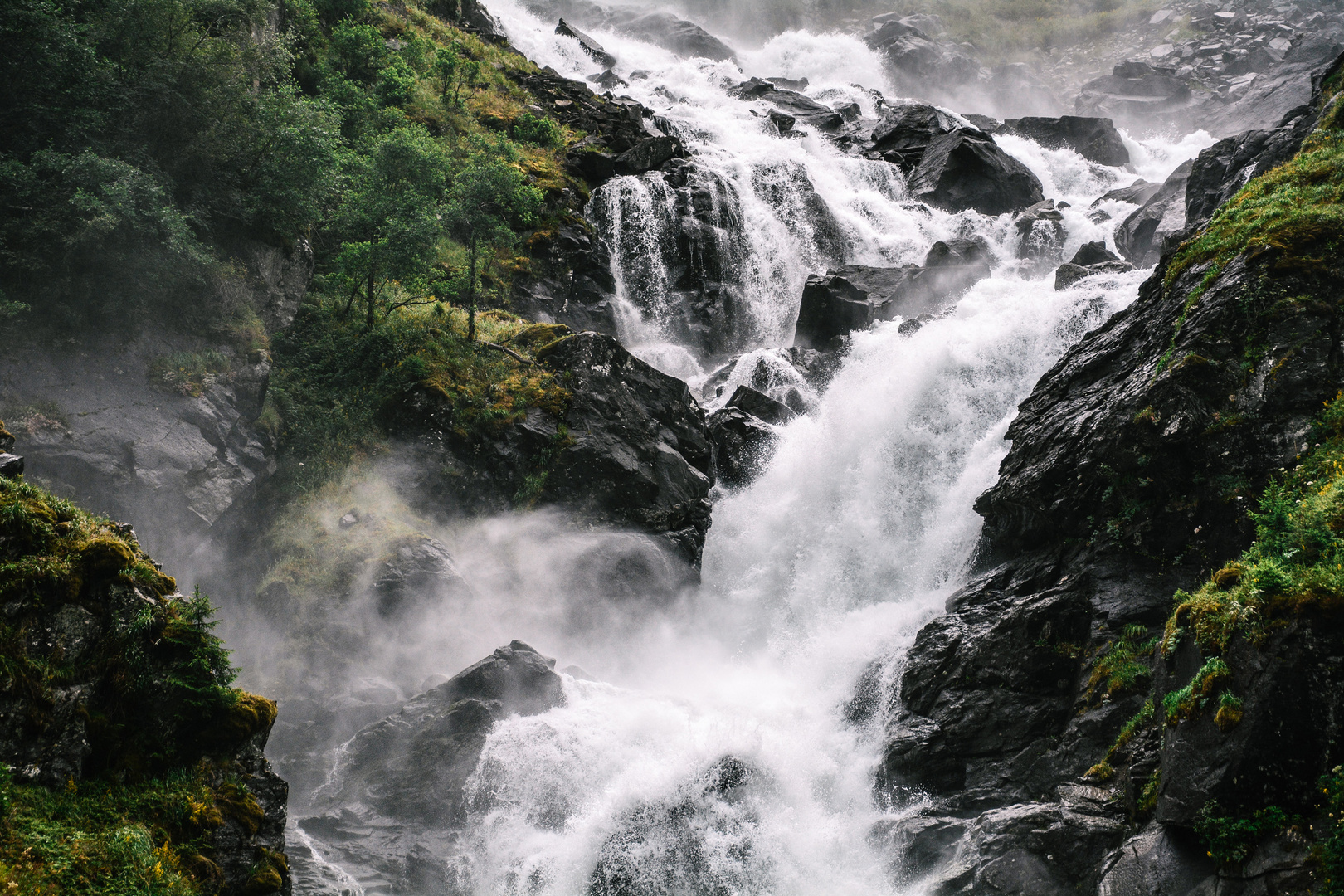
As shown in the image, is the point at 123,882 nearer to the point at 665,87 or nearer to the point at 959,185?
the point at 959,185

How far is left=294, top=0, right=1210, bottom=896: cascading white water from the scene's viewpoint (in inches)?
472

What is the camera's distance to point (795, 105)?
152 feet

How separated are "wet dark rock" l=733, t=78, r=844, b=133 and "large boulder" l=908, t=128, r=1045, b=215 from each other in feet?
32.7

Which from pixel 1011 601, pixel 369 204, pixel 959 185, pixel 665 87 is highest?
pixel 665 87

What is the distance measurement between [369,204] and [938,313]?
18.0 m

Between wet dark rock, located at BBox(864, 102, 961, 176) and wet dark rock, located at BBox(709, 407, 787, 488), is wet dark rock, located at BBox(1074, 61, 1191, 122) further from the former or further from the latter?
wet dark rock, located at BBox(709, 407, 787, 488)

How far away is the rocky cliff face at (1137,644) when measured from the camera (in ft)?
23.6

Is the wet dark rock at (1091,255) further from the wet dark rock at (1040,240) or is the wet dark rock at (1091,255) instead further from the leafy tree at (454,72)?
the leafy tree at (454,72)

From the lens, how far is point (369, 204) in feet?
64.0

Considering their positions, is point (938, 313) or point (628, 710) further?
point (938, 313)

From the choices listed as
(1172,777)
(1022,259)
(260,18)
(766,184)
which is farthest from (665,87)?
(1172,777)

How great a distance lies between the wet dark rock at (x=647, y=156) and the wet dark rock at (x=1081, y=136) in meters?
24.3

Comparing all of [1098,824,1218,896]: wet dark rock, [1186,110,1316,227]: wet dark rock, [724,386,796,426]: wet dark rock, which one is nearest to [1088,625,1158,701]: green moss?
[1098,824,1218,896]: wet dark rock

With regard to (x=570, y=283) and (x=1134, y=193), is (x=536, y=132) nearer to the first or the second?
(x=570, y=283)
